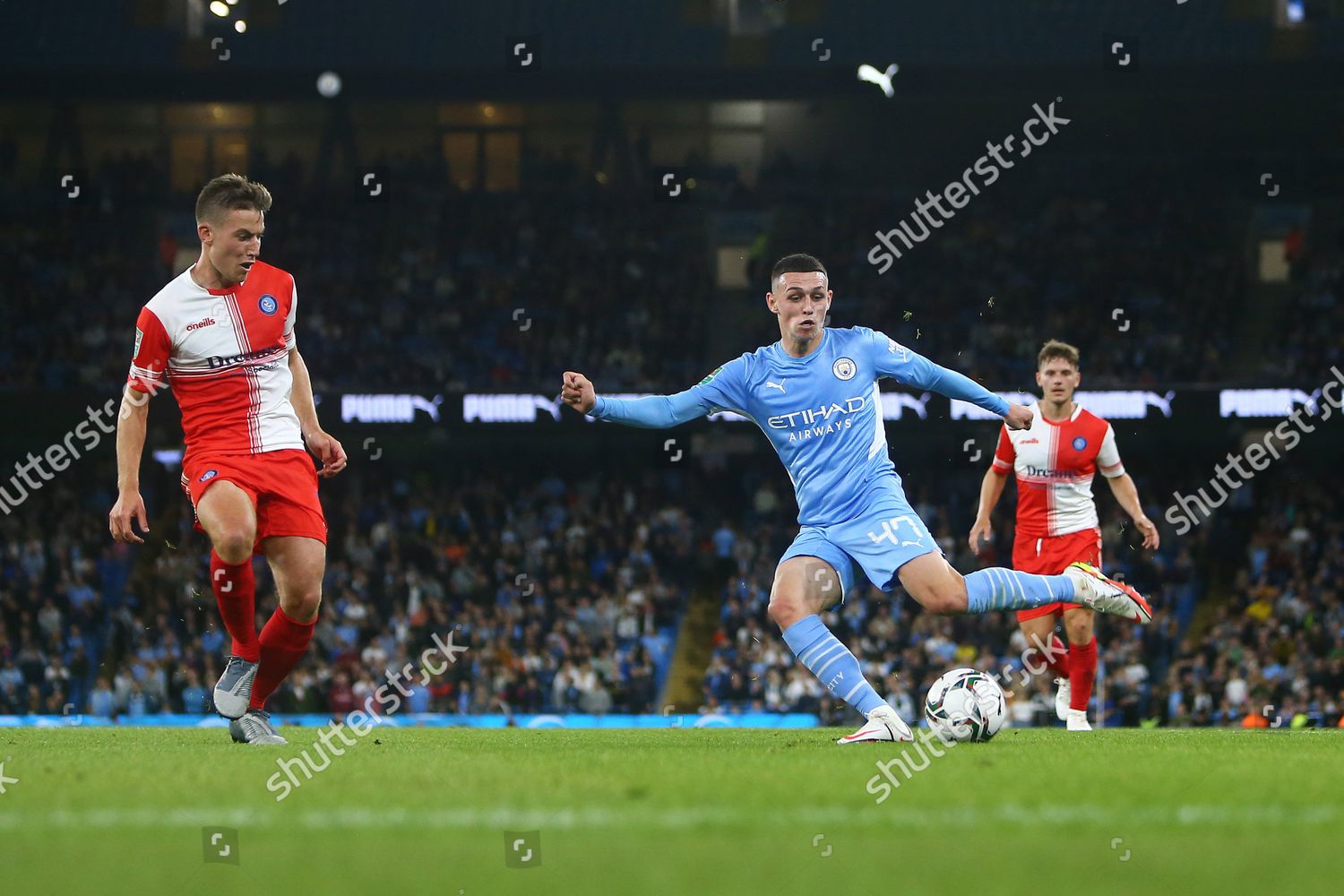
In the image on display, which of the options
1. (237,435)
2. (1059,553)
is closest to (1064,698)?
(1059,553)

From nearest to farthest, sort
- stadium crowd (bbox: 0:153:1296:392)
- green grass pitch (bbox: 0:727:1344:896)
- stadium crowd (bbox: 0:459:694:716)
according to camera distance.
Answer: green grass pitch (bbox: 0:727:1344:896)
stadium crowd (bbox: 0:459:694:716)
stadium crowd (bbox: 0:153:1296:392)

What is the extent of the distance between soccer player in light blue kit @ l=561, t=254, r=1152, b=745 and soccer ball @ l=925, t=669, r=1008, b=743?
1.43 feet

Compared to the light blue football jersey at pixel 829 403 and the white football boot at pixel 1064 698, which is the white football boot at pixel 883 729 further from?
the white football boot at pixel 1064 698

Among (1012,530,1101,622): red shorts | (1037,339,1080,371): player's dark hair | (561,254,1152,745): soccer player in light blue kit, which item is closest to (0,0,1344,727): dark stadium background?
(1012,530,1101,622): red shorts

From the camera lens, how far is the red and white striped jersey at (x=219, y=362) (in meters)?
7.04

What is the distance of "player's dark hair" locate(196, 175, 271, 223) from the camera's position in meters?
7.02

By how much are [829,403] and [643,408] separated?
961 millimetres

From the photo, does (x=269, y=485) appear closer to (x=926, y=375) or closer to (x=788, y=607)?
(x=788, y=607)

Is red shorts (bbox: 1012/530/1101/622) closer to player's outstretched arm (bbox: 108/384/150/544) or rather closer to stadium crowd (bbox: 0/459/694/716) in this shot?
player's outstretched arm (bbox: 108/384/150/544)

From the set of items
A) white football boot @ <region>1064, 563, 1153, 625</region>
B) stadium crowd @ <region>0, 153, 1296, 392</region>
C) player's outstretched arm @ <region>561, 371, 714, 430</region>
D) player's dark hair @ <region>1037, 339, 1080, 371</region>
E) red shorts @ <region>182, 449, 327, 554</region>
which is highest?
stadium crowd @ <region>0, 153, 1296, 392</region>

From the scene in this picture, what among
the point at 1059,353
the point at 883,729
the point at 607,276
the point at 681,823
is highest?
the point at 607,276

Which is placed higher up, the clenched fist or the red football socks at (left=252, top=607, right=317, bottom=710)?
the clenched fist

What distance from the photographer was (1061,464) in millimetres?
10945

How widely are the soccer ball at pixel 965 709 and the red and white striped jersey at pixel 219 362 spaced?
3.47m
